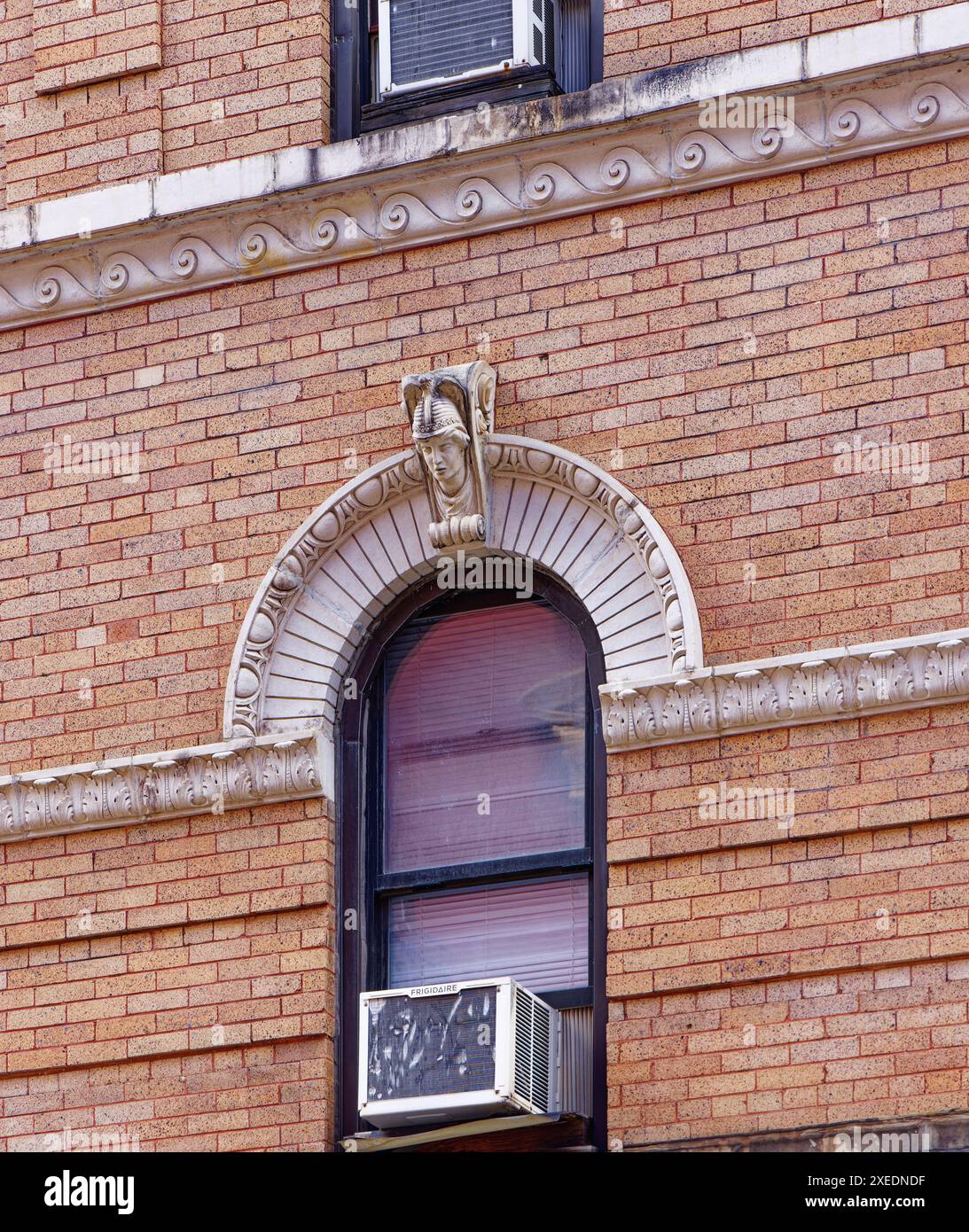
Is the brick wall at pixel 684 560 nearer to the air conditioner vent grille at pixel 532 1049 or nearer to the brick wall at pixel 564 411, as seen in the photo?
the brick wall at pixel 564 411

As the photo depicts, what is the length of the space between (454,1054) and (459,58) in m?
4.73

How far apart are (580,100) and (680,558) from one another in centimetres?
217

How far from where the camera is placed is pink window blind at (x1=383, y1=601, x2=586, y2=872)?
14.4m

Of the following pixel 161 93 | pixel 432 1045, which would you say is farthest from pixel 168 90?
pixel 432 1045

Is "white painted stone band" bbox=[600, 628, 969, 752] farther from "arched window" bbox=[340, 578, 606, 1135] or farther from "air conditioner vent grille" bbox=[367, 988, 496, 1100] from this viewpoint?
"air conditioner vent grille" bbox=[367, 988, 496, 1100]

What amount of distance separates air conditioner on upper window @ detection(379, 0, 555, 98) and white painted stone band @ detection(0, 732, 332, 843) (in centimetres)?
322

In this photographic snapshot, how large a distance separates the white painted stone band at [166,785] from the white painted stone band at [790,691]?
1408mm

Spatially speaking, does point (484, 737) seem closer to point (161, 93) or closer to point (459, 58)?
point (459, 58)

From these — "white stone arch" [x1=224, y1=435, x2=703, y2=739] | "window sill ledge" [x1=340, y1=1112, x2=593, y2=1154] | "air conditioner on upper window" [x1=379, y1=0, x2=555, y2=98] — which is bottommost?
"window sill ledge" [x1=340, y1=1112, x2=593, y2=1154]

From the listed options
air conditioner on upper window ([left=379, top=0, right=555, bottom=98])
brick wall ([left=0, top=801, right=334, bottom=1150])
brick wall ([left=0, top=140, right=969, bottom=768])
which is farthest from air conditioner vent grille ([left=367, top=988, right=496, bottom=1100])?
air conditioner on upper window ([left=379, top=0, right=555, bottom=98])

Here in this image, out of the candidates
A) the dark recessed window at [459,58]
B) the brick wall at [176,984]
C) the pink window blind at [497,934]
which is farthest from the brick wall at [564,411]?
the pink window blind at [497,934]

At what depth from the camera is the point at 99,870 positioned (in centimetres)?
1464

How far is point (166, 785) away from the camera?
47.8 feet

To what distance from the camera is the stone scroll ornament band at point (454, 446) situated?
567 inches
